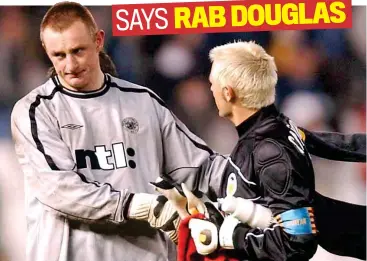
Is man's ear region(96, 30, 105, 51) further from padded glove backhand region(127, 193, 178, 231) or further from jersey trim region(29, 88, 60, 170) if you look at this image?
padded glove backhand region(127, 193, 178, 231)

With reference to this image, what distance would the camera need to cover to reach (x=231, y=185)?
127 cm

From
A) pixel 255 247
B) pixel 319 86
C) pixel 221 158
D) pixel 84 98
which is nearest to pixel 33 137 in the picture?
pixel 84 98

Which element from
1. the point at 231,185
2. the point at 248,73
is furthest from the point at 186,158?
the point at 248,73

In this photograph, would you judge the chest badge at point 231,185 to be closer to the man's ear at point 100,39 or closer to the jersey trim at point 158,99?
the jersey trim at point 158,99

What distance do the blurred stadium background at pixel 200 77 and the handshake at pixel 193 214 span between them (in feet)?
0.43

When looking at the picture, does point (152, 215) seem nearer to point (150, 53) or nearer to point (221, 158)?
point (221, 158)

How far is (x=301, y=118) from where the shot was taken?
133 cm

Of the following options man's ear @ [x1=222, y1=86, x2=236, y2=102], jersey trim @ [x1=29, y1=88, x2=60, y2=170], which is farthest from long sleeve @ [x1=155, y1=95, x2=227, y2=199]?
jersey trim @ [x1=29, y1=88, x2=60, y2=170]

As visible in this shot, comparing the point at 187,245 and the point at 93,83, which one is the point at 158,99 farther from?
the point at 187,245

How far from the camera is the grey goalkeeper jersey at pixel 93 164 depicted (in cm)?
128

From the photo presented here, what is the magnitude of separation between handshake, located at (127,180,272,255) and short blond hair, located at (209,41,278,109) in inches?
7.8

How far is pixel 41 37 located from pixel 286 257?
0.65 m

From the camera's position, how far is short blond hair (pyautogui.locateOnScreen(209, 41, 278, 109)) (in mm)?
1251

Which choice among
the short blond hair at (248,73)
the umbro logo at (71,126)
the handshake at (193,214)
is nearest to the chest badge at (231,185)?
the handshake at (193,214)
